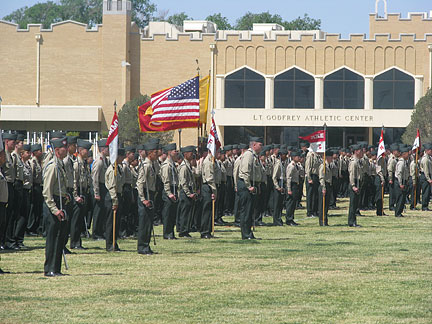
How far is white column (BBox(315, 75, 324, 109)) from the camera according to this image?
63156mm

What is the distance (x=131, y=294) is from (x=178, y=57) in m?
54.3

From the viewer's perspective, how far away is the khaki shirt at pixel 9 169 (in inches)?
670

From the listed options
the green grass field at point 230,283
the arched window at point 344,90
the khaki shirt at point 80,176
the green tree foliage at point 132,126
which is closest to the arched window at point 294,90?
the arched window at point 344,90

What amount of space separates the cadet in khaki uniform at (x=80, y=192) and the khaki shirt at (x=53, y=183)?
306 cm

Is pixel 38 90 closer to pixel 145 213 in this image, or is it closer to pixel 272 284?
pixel 145 213

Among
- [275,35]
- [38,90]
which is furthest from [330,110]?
[38,90]

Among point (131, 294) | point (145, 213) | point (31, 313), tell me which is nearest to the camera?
point (31, 313)

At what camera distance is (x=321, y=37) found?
70.1 meters

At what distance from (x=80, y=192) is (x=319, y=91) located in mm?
46934

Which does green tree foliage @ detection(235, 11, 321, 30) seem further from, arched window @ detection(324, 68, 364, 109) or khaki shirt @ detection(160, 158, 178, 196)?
khaki shirt @ detection(160, 158, 178, 196)

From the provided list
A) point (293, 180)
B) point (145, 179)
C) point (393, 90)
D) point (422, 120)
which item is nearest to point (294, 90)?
point (393, 90)

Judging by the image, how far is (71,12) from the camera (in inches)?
4422

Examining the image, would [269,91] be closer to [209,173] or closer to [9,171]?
[209,173]

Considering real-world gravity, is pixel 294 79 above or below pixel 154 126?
above
